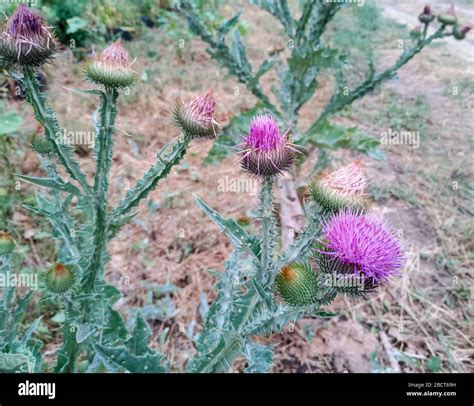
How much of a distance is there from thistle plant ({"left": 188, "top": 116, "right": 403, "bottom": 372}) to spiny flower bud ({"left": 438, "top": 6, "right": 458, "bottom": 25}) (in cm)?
197

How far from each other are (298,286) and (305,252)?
0.15 meters

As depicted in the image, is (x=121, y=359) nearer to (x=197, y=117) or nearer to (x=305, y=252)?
(x=305, y=252)

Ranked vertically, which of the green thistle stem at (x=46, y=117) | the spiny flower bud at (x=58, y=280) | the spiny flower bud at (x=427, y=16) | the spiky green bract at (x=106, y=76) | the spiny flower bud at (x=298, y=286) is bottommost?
the spiny flower bud at (x=298, y=286)

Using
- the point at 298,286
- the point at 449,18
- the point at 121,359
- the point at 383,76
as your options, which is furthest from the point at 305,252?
the point at 449,18

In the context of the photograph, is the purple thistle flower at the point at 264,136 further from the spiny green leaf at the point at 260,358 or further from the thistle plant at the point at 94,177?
the spiny green leaf at the point at 260,358

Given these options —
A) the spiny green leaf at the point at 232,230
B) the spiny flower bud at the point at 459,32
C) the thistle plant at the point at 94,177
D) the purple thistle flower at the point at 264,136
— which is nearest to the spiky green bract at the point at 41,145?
the thistle plant at the point at 94,177

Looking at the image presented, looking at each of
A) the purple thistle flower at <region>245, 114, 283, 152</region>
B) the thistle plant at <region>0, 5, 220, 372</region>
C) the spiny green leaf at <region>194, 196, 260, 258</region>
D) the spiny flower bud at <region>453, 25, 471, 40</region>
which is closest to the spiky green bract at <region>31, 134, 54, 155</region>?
the thistle plant at <region>0, 5, 220, 372</region>

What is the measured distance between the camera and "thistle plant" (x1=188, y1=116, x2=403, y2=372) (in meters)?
1.07

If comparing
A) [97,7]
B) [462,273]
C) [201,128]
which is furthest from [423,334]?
[97,7]

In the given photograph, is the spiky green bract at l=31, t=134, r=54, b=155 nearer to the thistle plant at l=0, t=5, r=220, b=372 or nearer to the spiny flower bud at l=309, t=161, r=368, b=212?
the thistle plant at l=0, t=5, r=220, b=372

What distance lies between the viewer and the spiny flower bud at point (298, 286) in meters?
1.13

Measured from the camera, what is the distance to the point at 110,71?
1292 mm

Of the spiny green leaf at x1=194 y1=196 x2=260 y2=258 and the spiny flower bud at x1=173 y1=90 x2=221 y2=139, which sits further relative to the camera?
the spiny flower bud at x1=173 y1=90 x2=221 y2=139

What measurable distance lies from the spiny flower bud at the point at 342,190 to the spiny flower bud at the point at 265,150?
13 cm
